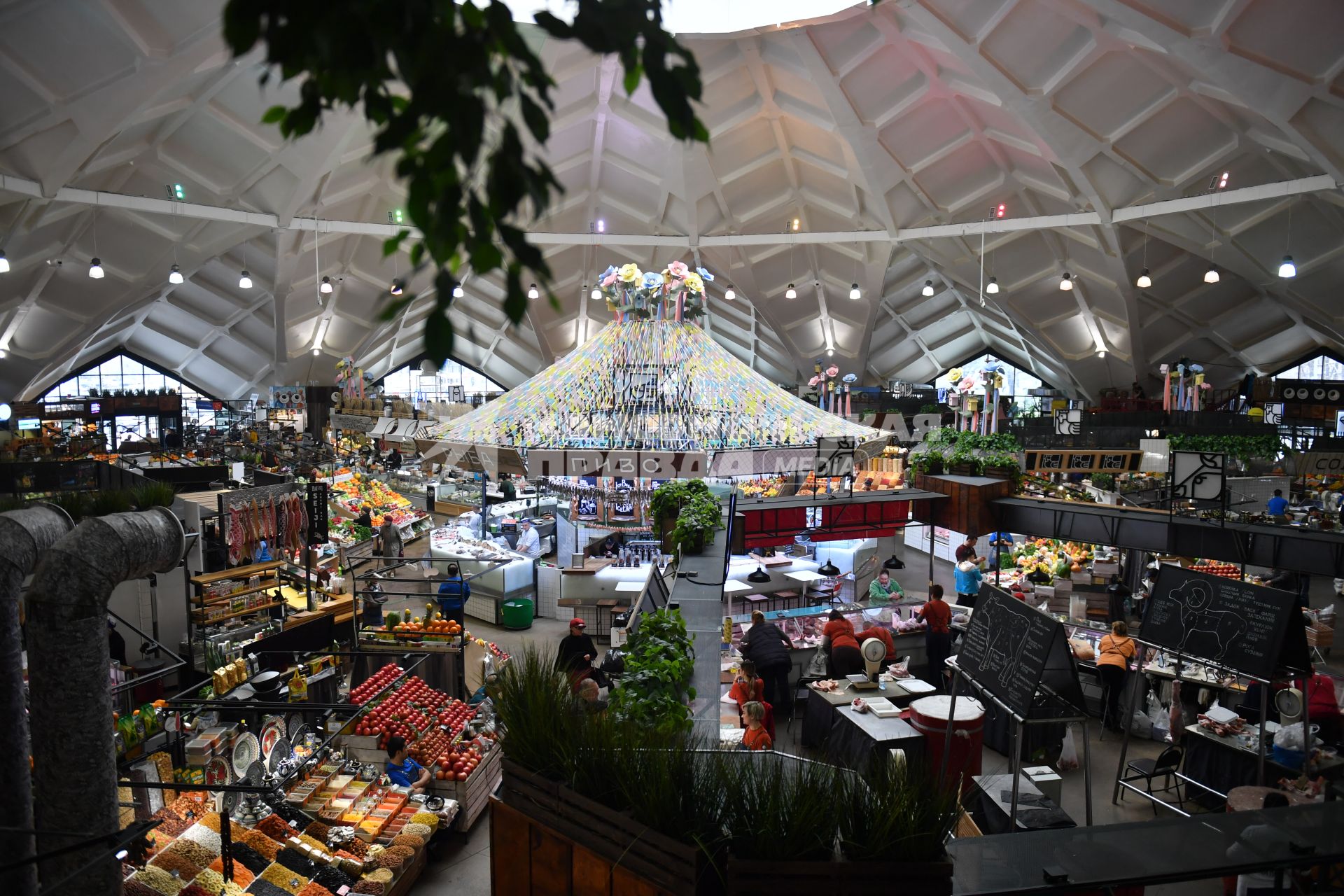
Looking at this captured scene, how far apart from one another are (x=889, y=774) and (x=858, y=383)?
1089 inches

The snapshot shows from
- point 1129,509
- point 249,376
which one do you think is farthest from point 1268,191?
point 249,376

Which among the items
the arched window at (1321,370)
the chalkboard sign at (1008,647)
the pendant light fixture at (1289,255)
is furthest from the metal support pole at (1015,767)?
the arched window at (1321,370)

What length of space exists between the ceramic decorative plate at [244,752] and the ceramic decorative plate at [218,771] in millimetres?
45

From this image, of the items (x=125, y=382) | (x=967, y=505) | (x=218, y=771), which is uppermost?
(x=125, y=382)

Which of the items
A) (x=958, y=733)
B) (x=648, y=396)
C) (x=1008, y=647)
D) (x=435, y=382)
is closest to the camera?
(x=1008, y=647)

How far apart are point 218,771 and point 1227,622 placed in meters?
6.15

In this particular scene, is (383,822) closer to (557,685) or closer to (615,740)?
(557,685)

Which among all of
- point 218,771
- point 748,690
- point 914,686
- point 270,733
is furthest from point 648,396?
point 218,771

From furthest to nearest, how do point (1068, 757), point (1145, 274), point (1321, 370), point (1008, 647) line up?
point (1321, 370), point (1145, 274), point (1068, 757), point (1008, 647)

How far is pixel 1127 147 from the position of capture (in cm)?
1571

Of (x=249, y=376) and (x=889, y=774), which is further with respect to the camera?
(x=249, y=376)

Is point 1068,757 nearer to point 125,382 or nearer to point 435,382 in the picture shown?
point 435,382

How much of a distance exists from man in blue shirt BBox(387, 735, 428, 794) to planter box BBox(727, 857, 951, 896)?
4.13m

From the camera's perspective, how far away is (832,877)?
7.32 feet
